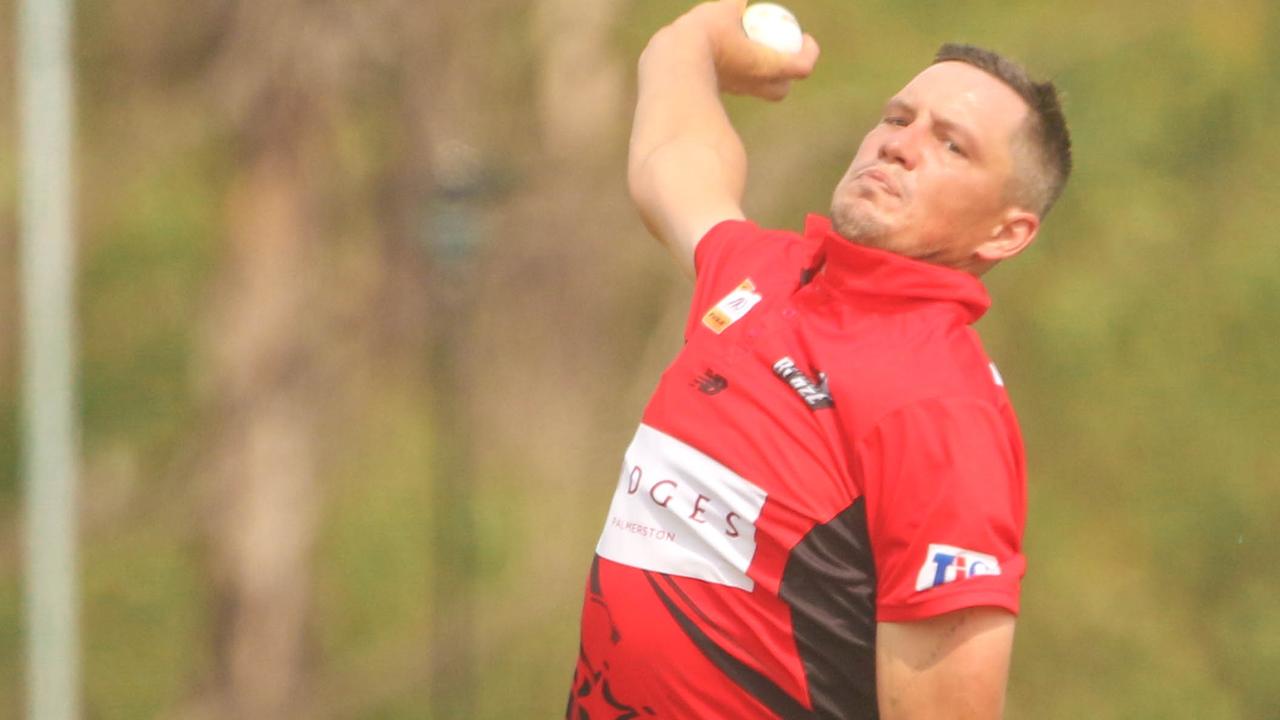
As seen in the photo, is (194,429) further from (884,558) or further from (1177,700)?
(884,558)

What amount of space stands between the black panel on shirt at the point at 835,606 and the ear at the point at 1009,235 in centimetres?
58

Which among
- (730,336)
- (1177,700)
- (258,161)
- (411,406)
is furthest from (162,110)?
(730,336)

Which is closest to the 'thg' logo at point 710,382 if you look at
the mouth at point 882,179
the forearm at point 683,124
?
the mouth at point 882,179

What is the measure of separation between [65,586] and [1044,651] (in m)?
6.38

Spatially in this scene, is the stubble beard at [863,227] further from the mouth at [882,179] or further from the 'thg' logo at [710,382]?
the 'thg' logo at [710,382]

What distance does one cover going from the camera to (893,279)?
9.73 ft

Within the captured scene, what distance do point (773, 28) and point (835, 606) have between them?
1481 millimetres

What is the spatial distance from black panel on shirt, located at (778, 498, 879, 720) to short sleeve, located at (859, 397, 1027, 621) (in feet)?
0.26

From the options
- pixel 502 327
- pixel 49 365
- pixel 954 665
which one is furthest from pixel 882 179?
pixel 502 327

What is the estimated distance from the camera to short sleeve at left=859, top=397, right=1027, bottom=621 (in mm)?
2613

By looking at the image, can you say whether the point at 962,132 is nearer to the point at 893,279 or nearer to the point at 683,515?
the point at 893,279

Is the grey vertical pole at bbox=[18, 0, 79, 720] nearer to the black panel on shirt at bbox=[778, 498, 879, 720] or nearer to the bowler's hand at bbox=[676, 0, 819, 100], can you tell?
the bowler's hand at bbox=[676, 0, 819, 100]

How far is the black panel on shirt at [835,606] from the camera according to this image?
2805 millimetres

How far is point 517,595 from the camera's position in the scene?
1596 centimetres
